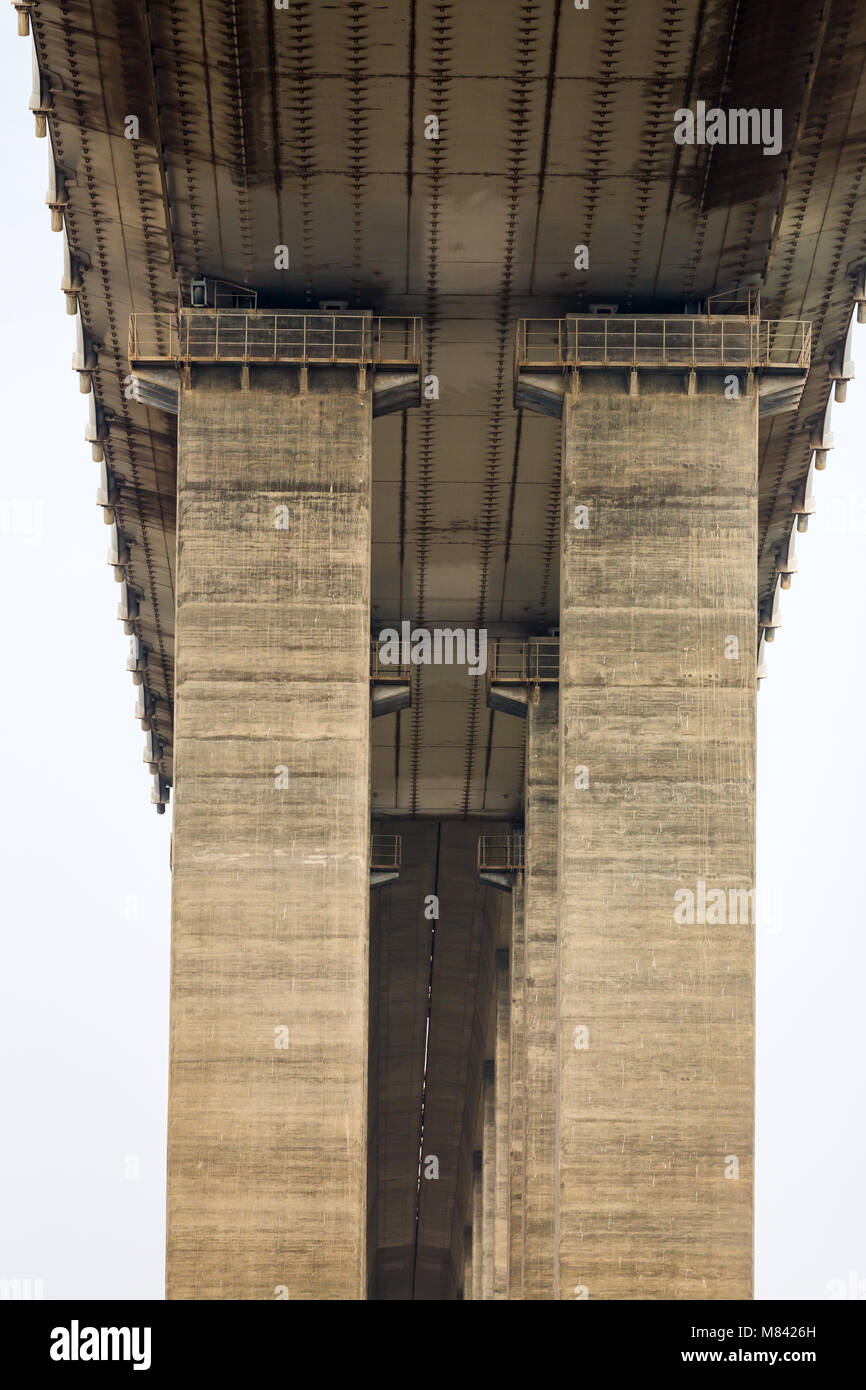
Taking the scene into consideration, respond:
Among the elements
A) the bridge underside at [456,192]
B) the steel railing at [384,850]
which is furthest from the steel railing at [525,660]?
the steel railing at [384,850]

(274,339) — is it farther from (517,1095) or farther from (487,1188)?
(487,1188)

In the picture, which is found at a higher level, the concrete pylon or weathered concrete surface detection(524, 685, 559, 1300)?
weathered concrete surface detection(524, 685, 559, 1300)

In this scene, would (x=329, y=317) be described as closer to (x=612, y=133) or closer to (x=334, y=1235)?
(x=612, y=133)

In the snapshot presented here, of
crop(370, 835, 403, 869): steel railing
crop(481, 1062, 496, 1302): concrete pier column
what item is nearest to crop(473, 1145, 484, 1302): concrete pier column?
crop(481, 1062, 496, 1302): concrete pier column

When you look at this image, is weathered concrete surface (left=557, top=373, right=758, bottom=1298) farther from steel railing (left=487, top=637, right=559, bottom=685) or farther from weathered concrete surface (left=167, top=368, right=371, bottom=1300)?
steel railing (left=487, top=637, right=559, bottom=685)

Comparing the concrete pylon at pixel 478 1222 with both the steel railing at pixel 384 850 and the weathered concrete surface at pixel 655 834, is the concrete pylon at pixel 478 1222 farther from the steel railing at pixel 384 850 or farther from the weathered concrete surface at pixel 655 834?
the weathered concrete surface at pixel 655 834

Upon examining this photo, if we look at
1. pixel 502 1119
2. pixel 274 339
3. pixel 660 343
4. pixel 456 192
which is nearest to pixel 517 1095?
pixel 502 1119
